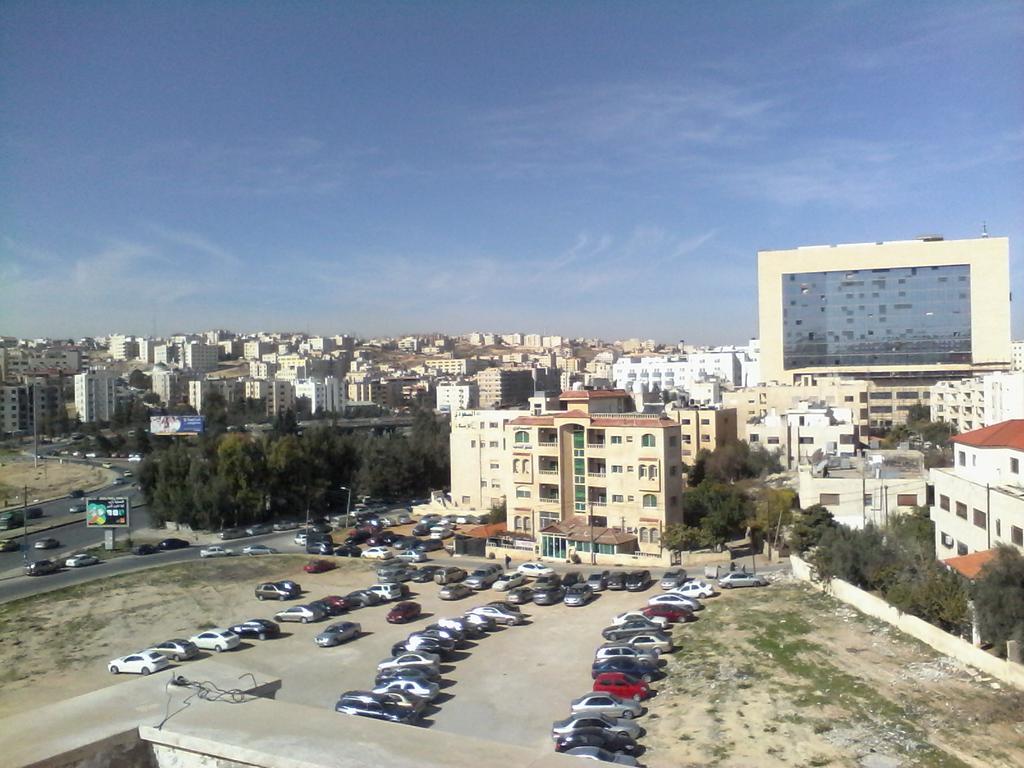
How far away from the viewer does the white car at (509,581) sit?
1448 centimetres

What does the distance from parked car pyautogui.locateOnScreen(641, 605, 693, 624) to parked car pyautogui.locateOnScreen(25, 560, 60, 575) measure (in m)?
11.8

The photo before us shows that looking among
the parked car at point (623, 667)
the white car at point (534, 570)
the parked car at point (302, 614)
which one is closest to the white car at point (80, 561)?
the parked car at point (302, 614)

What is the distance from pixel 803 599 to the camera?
1248cm

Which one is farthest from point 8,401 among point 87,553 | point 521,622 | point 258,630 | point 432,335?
point 432,335

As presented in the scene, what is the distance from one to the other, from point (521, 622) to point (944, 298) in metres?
30.9

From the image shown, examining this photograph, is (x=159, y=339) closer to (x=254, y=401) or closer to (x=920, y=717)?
(x=254, y=401)

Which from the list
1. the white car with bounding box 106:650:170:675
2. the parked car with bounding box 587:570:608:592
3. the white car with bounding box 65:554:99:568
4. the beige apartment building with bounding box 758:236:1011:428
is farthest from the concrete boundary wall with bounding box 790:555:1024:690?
the beige apartment building with bounding box 758:236:1011:428

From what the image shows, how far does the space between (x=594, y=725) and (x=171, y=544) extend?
1538 centimetres

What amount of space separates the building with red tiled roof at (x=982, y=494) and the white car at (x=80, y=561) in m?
16.2

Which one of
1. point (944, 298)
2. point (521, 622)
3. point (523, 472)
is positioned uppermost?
point (944, 298)

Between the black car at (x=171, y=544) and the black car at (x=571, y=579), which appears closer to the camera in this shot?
the black car at (x=571, y=579)

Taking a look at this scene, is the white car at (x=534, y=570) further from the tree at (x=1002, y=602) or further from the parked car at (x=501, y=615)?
the tree at (x=1002, y=602)

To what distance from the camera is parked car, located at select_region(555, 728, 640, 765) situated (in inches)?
279

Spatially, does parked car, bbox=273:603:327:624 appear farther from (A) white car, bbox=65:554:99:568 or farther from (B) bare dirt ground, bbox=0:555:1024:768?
(A) white car, bbox=65:554:99:568
